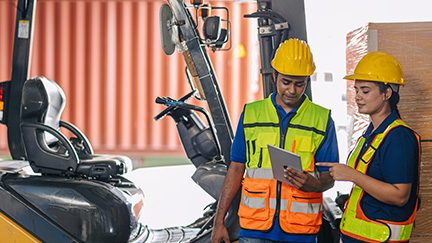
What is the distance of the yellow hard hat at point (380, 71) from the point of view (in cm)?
310

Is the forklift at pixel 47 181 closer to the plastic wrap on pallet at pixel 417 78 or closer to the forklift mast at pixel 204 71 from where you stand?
the forklift mast at pixel 204 71

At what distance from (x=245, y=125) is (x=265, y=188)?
31 cm

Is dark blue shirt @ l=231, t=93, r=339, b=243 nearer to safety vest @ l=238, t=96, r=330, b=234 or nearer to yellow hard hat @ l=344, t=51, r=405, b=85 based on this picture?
safety vest @ l=238, t=96, r=330, b=234

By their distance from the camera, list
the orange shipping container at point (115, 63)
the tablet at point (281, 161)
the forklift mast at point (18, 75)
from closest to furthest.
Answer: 1. the tablet at point (281, 161)
2. the forklift mast at point (18, 75)
3. the orange shipping container at point (115, 63)

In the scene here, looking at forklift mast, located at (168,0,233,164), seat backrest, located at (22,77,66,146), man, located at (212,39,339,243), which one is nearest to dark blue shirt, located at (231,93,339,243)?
man, located at (212,39,339,243)

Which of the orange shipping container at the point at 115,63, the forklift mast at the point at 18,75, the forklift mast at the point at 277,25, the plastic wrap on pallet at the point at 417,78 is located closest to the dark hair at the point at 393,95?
the plastic wrap on pallet at the point at 417,78

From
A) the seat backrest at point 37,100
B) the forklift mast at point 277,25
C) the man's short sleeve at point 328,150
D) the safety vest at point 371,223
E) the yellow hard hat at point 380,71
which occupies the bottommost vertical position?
the safety vest at point 371,223

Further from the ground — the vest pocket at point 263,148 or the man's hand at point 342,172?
the vest pocket at point 263,148

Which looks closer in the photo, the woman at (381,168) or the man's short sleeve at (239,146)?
the woman at (381,168)

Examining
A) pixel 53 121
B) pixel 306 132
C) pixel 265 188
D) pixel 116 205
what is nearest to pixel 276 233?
pixel 265 188

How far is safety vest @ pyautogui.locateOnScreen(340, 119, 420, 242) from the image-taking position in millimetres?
3041

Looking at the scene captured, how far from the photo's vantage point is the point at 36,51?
41.7 ft

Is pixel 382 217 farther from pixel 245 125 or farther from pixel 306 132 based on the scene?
pixel 245 125

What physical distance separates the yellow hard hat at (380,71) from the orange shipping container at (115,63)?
9.32 metres
